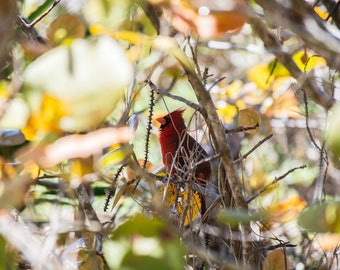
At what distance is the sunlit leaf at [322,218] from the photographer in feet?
1.94

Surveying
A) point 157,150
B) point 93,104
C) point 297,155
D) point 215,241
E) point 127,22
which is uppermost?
point 93,104

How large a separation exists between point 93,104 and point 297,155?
2.55 metres

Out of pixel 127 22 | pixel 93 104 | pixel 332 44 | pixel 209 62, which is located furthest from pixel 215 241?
pixel 209 62

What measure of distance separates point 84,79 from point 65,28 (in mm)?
630

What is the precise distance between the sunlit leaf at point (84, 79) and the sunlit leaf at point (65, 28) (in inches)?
22.0

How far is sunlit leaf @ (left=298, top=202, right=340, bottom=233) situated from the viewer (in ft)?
1.94

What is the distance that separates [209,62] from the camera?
129 inches

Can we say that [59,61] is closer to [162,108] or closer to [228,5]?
[228,5]

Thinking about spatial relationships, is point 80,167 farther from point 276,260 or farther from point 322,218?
point 276,260

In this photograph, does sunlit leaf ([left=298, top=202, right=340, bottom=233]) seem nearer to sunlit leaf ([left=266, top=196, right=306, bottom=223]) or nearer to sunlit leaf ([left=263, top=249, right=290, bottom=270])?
sunlit leaf ([left=263, top=249, right=290, bottom=270])

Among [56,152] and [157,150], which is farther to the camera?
[157,150]

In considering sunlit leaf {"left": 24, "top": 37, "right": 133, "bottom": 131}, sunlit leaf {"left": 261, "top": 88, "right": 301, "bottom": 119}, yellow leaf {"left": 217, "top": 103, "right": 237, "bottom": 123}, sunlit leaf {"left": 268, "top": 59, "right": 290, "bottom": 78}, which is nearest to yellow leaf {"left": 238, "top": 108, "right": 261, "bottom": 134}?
sunlit leaf {"left": 268, "top": 59, "right": 290, "bottom": 78}

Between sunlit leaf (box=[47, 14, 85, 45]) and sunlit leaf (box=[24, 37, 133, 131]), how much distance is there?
1.83 feet

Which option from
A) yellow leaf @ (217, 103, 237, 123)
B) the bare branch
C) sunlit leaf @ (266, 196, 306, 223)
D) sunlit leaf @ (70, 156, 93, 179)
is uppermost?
sunlit leaf @ (70, 156, 93, 179)
